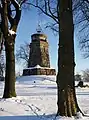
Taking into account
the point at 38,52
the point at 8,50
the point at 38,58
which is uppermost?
the point at 38,52

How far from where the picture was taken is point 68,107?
9312 mm

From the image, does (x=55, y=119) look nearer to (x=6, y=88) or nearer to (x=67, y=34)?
(x=67, y=34)

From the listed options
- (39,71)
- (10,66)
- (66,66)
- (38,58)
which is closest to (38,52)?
(38,58)

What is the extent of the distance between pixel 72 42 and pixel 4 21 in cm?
735

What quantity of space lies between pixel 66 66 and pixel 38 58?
64.9 meters

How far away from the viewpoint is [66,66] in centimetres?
956

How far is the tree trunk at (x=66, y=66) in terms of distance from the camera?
30.8 feet

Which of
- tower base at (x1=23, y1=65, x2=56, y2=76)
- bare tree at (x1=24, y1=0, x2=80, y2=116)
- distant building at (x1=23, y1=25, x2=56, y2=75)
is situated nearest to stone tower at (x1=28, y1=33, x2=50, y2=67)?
distant building at (x1=23, y1=25, x2=56, y2=75)

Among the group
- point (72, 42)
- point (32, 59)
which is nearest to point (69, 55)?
point (72, 42)

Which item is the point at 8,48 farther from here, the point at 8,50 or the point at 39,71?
the point at 39,71

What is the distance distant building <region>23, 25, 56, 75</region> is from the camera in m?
73.4

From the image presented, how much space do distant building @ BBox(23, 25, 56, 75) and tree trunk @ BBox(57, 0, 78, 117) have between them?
62946mm

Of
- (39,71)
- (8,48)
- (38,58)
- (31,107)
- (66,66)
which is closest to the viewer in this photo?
(66,66)

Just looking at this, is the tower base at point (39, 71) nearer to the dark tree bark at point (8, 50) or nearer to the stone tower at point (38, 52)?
the stone tower at point (38, 52)
